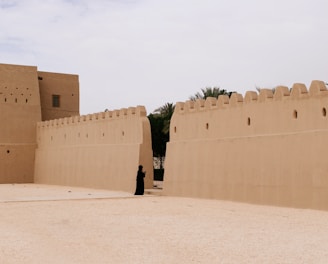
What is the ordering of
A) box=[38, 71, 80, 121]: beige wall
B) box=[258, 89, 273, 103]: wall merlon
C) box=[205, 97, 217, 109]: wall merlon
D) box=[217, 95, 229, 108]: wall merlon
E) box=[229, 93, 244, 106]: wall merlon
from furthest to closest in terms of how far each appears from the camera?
box=[38, 71, 80, 121]: beige wall
box=[205, 97, 217, 109]: wall merlon
box=[217, 95, 229, 108]: wall merlon
box=[229, 93, 244, 106]: wall merlon
box=[258, 89, 273, 103]: wall merlon

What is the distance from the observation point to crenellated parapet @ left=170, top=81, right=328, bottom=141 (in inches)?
477

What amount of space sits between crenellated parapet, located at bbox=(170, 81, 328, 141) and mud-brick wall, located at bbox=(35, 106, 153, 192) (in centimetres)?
223

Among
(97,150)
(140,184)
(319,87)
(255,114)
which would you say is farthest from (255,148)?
(97,150)

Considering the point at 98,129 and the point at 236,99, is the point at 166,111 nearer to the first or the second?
the point at 98,129

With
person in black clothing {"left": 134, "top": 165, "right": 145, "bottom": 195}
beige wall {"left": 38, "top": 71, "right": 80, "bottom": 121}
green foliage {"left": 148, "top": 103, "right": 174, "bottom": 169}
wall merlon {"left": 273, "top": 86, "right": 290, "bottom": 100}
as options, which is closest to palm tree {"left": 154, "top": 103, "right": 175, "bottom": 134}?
green foliage {"left": 148, "top": 103, "right": 174, "bottom": 169}

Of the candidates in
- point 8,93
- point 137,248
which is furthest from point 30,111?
point 137,248

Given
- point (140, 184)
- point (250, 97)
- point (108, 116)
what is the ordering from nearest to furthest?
1. point (250, 97)
2. point (140, 184)
3. point (108, 116)

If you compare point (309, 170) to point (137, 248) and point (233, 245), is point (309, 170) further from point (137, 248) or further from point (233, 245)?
point (137, 248)

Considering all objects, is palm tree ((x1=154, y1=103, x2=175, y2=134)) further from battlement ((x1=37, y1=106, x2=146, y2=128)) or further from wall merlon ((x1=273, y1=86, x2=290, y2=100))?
wall merlon ((x1=273, y1=86, x2=290, y2=100))

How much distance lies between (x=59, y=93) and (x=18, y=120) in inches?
116

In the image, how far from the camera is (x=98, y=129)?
21.7 m

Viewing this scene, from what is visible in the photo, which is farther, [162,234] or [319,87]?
[319,87]

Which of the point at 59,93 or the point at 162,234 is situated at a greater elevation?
the point at 59,93

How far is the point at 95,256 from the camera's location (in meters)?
6.68
